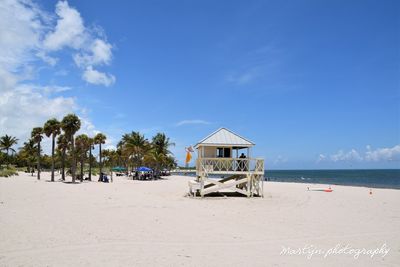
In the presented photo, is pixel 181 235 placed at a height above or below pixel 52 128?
below

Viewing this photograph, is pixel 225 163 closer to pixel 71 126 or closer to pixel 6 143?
pixel 71 126

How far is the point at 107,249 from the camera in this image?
810cm

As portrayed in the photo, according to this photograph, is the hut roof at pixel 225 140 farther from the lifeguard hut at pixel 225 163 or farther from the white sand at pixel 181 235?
the white sand at pixel 181 235

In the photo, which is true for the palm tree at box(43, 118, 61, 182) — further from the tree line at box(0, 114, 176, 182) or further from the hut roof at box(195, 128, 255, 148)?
the hut roof at box(195, 128, 255, 148)

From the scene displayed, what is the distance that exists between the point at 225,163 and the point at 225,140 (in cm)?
160

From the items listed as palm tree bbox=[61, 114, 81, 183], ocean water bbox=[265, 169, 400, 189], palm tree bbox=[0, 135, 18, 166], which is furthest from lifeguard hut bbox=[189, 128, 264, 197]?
palm tree bbox=[0, 135, 18, 166]

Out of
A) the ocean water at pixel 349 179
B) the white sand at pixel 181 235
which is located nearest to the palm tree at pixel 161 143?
the ocean water at pixel 349 179

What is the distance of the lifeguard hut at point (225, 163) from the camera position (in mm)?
22297

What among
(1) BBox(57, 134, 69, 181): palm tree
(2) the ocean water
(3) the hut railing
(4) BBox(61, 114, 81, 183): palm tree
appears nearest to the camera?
(3) the hut railing

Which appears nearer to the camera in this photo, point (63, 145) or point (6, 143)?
point (63, 145)

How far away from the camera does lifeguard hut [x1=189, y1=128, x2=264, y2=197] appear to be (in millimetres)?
22297

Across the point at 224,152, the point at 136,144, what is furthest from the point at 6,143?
the point at 224,152

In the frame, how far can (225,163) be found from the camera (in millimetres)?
22469

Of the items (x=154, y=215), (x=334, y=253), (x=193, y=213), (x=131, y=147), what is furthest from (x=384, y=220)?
(x=131, y=147)
